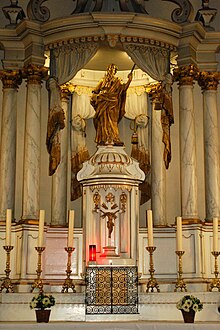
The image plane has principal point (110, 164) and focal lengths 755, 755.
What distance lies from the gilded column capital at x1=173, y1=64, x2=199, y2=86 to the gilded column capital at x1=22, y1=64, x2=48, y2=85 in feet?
6.88

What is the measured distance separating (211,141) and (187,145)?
59 cm

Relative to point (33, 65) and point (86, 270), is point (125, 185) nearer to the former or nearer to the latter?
point (86, 270)

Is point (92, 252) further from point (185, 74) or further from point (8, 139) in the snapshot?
point (185, 74)

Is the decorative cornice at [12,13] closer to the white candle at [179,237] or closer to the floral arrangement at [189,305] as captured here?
the white candle at [179,237]

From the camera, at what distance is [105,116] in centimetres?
1170

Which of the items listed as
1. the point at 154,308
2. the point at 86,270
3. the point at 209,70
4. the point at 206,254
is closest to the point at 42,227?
the point at 86,270

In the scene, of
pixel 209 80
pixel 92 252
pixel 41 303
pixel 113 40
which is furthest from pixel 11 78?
pixel 41 303

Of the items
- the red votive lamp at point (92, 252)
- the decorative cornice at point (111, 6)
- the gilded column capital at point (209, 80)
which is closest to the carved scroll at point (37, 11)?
the decorative cornice at point (111, 6)

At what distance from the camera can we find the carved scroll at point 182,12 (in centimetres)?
1237

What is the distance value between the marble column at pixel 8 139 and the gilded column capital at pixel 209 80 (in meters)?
2.97

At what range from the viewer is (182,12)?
1243cm

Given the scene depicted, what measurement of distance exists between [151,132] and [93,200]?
2172 mm

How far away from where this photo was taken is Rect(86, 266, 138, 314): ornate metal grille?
10.1 m

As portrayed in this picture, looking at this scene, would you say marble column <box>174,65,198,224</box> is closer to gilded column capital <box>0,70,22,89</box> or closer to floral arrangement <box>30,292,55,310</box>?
gilded column capital <box>0,70,22,89</box>
